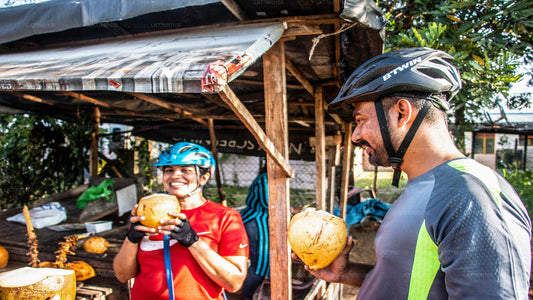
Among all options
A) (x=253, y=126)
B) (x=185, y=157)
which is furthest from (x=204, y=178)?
(x=253, y=126)

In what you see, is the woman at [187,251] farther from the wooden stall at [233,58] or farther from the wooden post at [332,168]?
the wooden post at [332,168]

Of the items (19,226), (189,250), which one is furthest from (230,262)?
(19,226)

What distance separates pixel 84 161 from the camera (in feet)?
20.4

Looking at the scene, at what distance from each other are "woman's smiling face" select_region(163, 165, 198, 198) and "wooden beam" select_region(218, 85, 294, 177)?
572mm

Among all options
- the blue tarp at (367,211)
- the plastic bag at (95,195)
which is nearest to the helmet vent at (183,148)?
the plastic bag at (95,195)

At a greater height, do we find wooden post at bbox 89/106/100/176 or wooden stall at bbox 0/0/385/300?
wooden stall at bbox 0/0/385/300

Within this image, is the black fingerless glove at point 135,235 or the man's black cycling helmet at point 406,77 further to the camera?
the black fingerless glove at point 135,235

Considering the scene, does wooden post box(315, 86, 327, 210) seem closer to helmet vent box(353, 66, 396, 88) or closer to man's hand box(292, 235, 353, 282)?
man's hand box(292, 235, 353, 282)

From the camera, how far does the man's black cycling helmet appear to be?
1.20 meters

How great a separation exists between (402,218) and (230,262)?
1.33 metres

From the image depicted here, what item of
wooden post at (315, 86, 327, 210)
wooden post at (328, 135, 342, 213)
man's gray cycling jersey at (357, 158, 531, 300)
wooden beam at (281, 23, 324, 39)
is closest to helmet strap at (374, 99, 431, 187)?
man's gray cycling jersey at (357, 158, 531, 300)

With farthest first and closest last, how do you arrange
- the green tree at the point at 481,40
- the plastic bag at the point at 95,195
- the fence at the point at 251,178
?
the fence at the point at 251,178 < the plastic bag at the point at 95,195 < the green tree at the point at 481,40

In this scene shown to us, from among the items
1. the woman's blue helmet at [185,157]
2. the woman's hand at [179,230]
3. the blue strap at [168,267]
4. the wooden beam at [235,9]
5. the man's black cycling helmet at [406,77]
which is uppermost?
the wooden beam at [235,9]

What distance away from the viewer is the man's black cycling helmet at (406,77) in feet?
3.92
